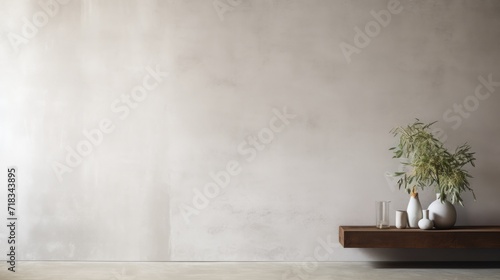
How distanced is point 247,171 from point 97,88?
1.62 meters

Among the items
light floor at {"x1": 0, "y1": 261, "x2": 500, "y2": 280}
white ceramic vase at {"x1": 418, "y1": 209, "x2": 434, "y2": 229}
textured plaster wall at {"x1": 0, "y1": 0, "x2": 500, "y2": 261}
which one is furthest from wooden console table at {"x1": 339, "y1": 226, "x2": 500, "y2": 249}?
textured plaster wall at {"x1": 0, "y1": 0, "x2": 500, "y2": 261}

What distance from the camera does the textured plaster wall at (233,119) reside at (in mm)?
5023

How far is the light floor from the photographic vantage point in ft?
14.7

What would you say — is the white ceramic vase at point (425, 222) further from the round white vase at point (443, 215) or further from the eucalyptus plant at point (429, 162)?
the eucalyptus plant at point (429, 162)

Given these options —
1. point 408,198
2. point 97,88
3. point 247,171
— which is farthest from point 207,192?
point 408,198

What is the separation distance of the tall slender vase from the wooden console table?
14 centimetres

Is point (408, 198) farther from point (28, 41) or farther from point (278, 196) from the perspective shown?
point (28, 41)

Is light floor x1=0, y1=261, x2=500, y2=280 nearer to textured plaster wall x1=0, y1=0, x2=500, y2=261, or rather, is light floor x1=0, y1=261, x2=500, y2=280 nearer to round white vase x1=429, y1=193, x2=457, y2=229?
textured plaster wall x1=0, y1=0, x2=500, y2=261

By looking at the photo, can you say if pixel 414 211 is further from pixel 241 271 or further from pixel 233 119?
pixel 233 119

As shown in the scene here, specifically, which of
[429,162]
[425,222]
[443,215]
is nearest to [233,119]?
[429,162]

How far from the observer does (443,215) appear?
468cm

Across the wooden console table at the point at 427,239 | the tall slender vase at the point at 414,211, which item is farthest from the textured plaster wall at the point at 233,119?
the wooden console table at the point at 427,239

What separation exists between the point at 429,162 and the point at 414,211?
0.46 metres

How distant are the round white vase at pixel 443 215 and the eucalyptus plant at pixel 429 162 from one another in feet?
0.19
